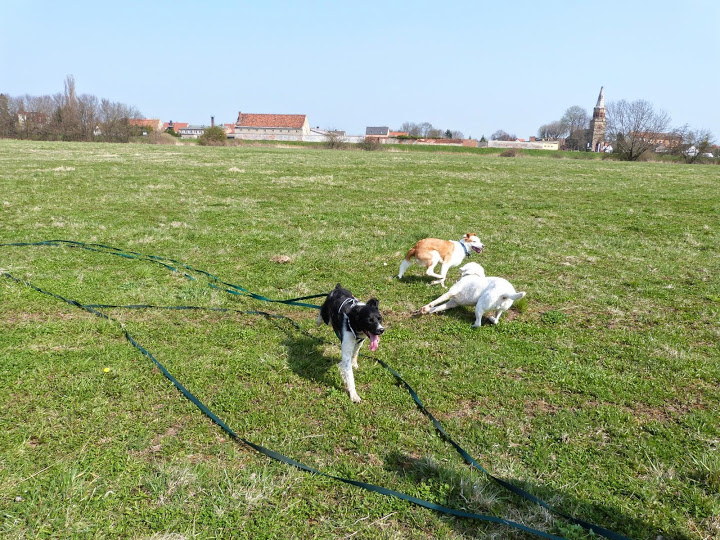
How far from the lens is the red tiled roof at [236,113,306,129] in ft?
403

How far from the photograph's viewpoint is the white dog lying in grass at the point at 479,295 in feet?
17.6

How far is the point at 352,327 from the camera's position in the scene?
399 centimetres

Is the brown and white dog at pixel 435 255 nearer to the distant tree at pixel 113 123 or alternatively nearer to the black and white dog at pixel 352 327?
the black and white dog at pixel 352 327

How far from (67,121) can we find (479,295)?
74.4 meters

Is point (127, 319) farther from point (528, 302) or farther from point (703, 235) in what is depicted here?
point (703, 235)

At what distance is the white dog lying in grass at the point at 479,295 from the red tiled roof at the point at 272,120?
125 meters

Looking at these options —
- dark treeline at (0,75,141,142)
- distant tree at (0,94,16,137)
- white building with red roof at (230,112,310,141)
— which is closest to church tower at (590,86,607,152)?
white building with red roof at (230,112,310,141)

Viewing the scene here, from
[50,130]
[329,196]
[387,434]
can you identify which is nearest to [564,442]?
[387,434]

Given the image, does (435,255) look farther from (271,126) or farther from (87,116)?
(271,126)

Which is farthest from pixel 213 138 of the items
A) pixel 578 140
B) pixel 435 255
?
pixel 578 140

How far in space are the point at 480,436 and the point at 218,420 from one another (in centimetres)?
211

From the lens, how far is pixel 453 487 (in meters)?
2.97

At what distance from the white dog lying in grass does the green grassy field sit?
0.68 ft

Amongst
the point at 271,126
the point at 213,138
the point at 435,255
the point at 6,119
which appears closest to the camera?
the point at 435,255
